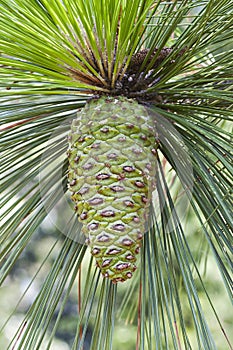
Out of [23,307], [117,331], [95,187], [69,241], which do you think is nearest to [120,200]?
[95,187]

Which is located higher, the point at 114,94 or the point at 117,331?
the point at 114,94

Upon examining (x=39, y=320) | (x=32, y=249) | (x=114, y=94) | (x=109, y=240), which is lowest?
(x=32, y=249)

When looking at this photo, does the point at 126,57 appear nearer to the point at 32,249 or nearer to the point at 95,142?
the point at 95,142

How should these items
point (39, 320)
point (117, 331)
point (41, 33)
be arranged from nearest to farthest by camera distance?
point (41, 33) → point (39, 320) → point (117, 331)

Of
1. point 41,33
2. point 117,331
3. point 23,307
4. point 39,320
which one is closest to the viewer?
point 41,33

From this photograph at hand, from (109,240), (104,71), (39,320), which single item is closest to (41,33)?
(104,71)

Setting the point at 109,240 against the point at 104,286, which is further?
the point at 104,286
